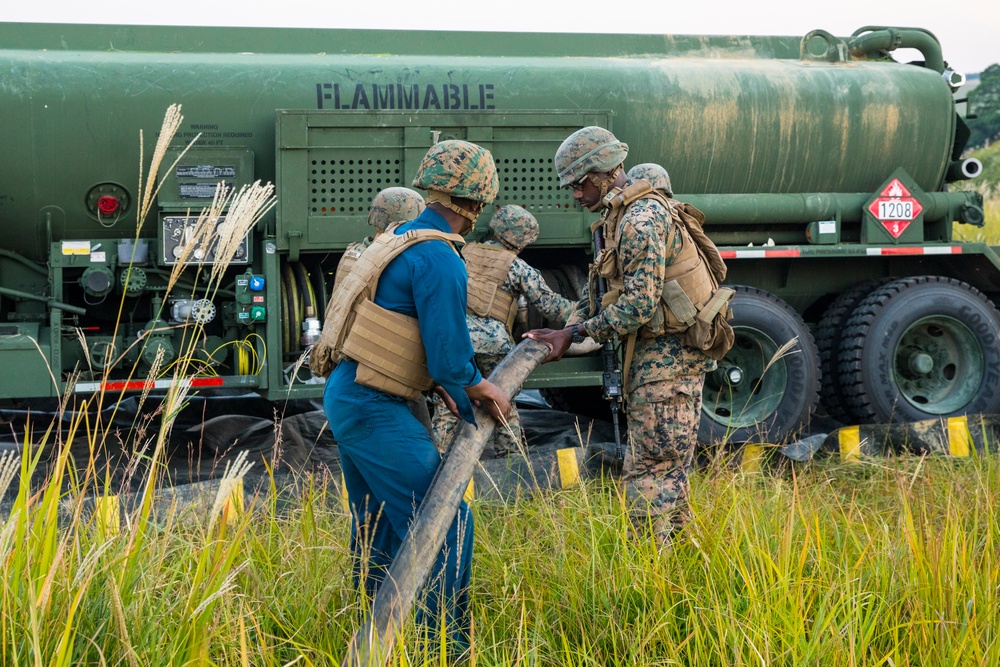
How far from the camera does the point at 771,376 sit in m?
6.74

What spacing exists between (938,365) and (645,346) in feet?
11.9

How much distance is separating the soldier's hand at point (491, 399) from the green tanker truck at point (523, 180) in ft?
8.34

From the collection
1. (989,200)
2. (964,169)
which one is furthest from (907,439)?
(989,200)

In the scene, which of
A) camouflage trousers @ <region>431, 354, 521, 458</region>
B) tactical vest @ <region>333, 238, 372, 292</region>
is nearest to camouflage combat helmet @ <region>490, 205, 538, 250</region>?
camouflage trousers @ <region>431, 354, 521, 458</region>

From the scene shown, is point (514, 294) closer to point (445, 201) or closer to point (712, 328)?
point (712, 328)

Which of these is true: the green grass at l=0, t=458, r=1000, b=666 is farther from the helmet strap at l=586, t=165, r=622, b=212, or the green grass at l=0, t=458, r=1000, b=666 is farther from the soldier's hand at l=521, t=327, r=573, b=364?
the helmet strap at l=586, t=165, r=622, b=212

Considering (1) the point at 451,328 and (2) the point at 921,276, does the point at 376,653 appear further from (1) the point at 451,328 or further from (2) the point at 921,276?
(2) the point at 921,276

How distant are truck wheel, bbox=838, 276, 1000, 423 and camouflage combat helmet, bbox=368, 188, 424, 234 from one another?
3027 millimetres

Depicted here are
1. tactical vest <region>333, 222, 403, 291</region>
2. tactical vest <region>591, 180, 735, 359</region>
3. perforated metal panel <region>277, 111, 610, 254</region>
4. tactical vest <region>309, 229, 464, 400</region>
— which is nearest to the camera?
tactical vest <region>309, 229, 464, 400</region>

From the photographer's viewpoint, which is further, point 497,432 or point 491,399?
point 497,432

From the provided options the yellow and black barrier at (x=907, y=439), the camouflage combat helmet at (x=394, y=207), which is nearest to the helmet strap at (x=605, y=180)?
the camouflage combat helmet at (x=394, y=207)

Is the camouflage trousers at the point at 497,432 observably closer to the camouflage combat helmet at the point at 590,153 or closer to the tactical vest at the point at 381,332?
the camouflage combat helmet at the point at 590,153

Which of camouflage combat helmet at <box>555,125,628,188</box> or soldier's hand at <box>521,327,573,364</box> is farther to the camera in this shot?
camouflage combat helmet at <box>555,125,628,188</box>

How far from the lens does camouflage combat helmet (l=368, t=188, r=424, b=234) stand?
573cm
